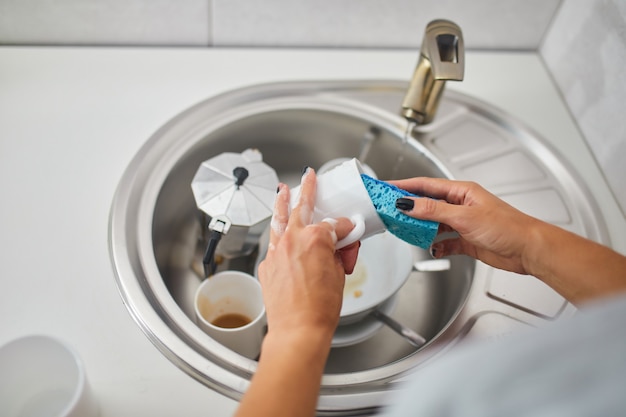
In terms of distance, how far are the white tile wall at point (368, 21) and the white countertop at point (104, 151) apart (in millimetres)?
33

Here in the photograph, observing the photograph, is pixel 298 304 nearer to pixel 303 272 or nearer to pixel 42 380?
pixel 303 272

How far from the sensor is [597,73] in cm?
100

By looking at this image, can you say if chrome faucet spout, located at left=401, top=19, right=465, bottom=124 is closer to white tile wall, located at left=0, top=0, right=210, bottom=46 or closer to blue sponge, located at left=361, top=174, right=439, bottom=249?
blue sponge, located at left=361, top=174, right=439, bottom=249

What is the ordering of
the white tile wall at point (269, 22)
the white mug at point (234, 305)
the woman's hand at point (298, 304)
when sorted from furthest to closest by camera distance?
1. the white tile wall at point (269, 22)
2. the white mug at point (234, 305)
3. the woman's hand at point (298, 304)

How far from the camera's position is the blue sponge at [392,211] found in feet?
2.20

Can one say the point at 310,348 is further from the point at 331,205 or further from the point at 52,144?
the point at 52,144

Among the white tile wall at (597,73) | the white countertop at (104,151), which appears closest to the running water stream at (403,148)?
the white countertop at (104,151)

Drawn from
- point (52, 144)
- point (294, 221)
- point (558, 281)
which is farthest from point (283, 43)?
point (558, 281)

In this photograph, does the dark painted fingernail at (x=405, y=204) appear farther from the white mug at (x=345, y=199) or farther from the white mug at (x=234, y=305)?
the white mug at (x=234, y=305)

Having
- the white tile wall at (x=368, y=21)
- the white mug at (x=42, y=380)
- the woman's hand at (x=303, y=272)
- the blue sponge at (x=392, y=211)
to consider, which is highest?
the white tile wall at (x=368, y=21)

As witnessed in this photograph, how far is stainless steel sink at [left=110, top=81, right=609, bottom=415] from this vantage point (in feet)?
2.28

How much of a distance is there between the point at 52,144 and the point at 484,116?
862 mm

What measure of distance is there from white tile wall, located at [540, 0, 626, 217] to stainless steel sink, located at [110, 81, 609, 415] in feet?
0.32

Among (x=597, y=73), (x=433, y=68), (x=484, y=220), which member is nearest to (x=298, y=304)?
(x=484, y=220)
